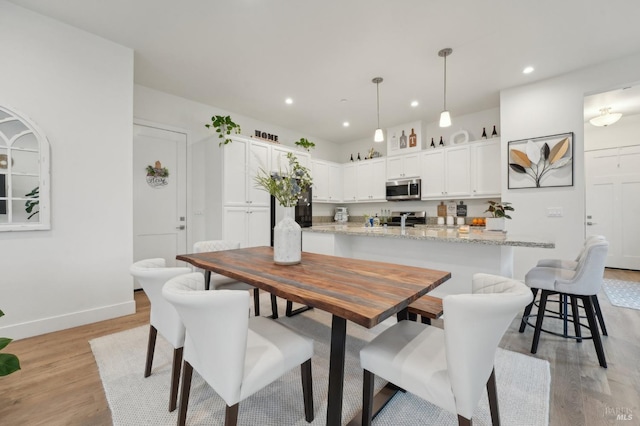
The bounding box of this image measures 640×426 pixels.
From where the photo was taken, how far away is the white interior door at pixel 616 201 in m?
4.82

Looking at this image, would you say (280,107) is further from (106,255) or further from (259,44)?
(106,255)

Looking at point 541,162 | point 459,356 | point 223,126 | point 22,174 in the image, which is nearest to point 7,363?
point 22,174

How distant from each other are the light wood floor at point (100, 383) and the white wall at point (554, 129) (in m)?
1.19

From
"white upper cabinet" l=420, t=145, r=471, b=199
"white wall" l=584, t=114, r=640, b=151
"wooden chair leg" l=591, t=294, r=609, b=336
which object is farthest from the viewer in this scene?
"white wall" l=584, t=114, r=640, b=151

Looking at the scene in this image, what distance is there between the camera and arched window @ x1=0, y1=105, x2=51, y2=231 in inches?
88.4

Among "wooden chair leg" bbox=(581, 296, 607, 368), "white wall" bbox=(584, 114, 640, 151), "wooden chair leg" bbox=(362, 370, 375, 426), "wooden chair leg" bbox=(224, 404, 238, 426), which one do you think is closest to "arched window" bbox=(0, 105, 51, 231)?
"wooden chair leg" bbox=(224, 404, 238, 426)

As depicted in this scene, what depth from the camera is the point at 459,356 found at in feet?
3.15

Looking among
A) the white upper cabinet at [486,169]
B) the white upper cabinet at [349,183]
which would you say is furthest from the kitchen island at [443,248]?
the white upper cabinet at [349,183]

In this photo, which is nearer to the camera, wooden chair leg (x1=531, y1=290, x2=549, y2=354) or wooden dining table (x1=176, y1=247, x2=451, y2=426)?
wooden dining table (x1=176, y1=247, x2=451, y2=426)

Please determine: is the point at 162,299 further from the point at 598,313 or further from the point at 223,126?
the point at 598,313

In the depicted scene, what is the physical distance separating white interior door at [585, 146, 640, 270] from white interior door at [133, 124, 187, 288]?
7418 millimetres

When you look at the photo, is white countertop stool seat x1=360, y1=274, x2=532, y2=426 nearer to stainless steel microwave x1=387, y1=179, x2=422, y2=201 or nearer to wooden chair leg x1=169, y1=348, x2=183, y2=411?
wooden chair leg x1=169, y1=348, x2=183, y2=411

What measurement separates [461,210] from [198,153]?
15.2 feet

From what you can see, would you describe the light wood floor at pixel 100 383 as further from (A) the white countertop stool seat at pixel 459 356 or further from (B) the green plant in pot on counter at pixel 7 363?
(A) the white countertop stool seat at pixel 459 356
